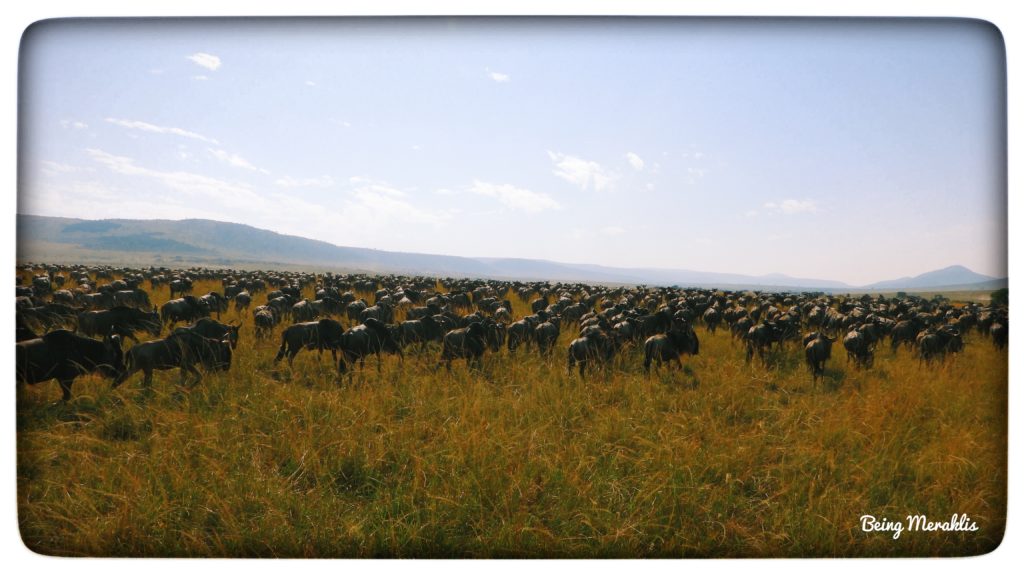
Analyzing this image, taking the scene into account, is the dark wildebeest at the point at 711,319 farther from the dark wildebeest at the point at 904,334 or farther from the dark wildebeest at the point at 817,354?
the dark wildebeest at the point at 817,354

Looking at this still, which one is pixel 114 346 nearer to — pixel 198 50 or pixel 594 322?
pixel 198 50

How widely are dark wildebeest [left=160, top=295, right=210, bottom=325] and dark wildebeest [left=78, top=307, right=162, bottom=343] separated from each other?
1.83 metres

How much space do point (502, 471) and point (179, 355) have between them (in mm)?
4158

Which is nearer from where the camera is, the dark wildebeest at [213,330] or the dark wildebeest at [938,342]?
the dark wildebeest at [213,330]

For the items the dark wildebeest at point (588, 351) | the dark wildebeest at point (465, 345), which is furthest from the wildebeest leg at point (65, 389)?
the dark wildebeest at point (588, 351)

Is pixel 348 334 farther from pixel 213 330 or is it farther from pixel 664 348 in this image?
pixel 664 348

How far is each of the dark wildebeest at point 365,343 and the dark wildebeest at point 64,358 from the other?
2.32m

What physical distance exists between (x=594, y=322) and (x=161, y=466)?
21.3ft

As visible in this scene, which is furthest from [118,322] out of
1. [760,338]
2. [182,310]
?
[760,338]

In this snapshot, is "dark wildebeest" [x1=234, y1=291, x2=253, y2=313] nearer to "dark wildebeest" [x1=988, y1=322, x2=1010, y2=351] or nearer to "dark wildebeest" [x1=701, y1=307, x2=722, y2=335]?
Result: "dark wildebeest" [x1=701, y1=307, x2=722, y2=335]

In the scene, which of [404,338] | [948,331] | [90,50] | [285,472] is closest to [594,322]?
[404,338]

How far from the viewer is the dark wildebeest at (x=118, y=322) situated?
534 cm

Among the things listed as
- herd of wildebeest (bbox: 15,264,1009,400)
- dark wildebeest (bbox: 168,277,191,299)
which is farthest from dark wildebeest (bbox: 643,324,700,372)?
dark wildebeest (bbox: 168,277,191,299)

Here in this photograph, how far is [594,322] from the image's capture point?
802cm
